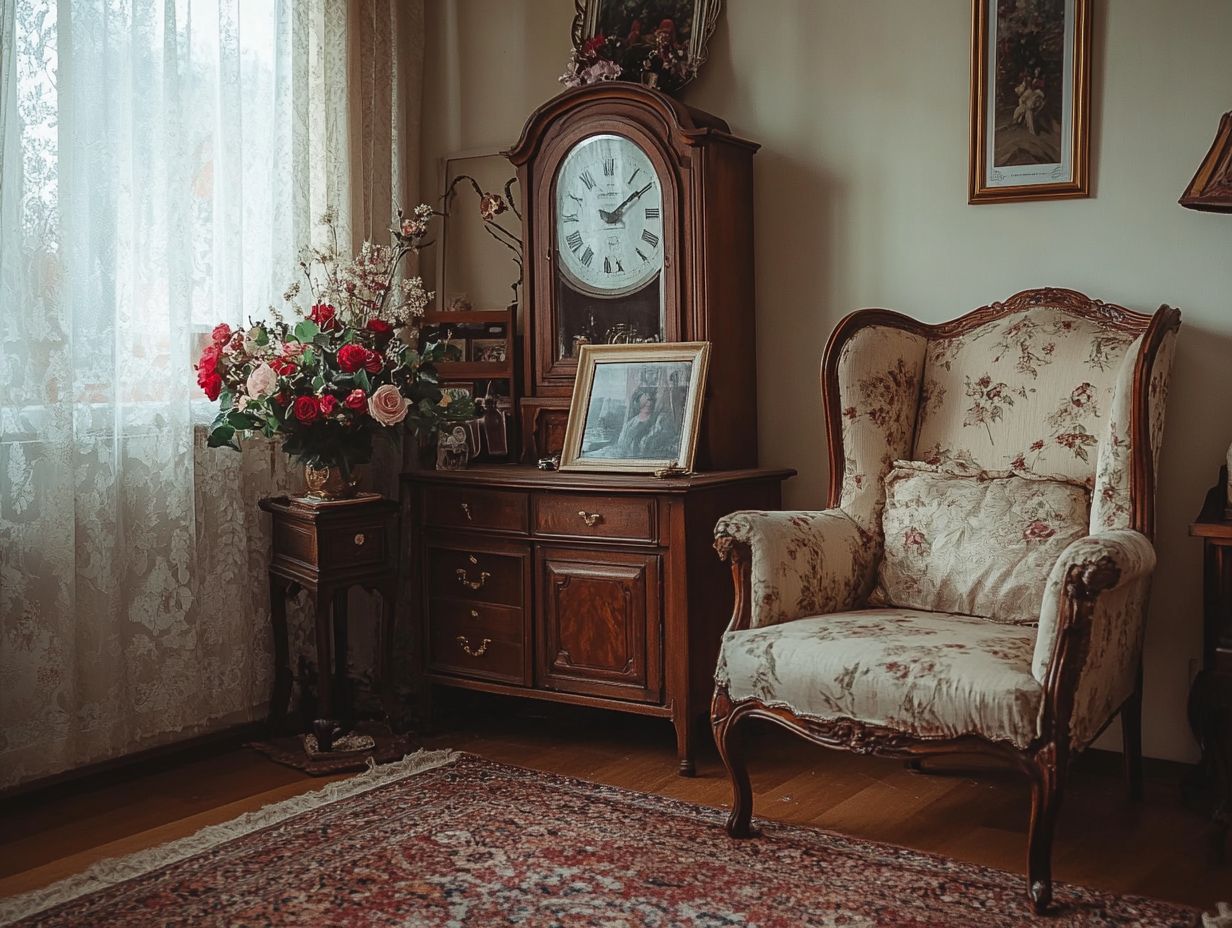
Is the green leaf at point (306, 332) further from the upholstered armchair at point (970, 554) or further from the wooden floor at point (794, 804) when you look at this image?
the upholstered armchair at point (970, 554)

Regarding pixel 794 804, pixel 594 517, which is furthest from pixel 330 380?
pixel 794 804

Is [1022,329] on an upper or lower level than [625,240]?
lower

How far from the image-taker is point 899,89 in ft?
10.5

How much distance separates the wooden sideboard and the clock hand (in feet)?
2.43

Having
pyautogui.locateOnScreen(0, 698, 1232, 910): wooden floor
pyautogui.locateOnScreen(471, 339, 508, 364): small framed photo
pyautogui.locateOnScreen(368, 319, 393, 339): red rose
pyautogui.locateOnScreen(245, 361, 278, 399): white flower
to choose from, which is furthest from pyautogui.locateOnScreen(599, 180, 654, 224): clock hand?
pyautogui.locateOnScreen(0, 698, 1232, 910): wooden floor

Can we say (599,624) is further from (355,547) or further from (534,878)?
(534,878)

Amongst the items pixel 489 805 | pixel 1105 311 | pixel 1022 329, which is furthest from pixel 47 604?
pixel 1105 311

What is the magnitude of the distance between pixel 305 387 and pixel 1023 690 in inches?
75.5

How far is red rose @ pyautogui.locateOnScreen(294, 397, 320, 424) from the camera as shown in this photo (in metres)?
3.03

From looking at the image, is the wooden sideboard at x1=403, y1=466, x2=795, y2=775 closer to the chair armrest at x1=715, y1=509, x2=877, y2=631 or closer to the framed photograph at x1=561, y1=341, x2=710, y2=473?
the framed photograph at x1=561, y1=341, x2=710, y2=473

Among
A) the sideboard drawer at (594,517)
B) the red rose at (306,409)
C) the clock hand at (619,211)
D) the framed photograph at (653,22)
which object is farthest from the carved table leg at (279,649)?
the framed photograph at (653,22)

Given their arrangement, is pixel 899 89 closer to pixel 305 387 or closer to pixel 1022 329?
pixel 1022 329

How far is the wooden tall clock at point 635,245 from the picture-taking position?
3254 mm

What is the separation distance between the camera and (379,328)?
324cm
